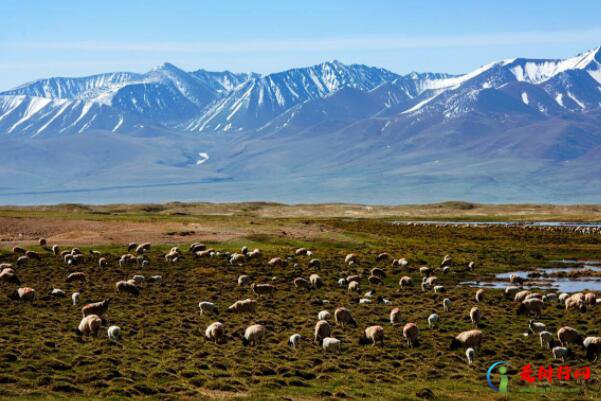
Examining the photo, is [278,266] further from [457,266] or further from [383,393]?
[383,393]

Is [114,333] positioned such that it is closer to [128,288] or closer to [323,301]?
[128,288]

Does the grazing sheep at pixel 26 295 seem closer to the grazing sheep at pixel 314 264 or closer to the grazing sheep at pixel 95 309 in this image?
the grazing sheep at pixel 95 309

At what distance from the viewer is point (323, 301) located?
37406 millimetres

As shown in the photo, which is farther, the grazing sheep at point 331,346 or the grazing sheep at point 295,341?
the grazing sheep at point 295,341

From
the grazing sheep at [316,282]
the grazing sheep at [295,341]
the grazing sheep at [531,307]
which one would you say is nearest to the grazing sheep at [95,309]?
the grazing sheep at [295,341]

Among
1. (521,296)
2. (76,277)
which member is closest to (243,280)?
(76,277)

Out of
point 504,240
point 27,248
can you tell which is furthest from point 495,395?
point 504,240

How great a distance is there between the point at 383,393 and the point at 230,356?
6105 millimetres

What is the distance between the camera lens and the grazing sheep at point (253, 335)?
27.4m

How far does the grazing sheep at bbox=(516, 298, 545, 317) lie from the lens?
34.6 m

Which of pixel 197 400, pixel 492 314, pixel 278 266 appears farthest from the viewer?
pixel 278 266

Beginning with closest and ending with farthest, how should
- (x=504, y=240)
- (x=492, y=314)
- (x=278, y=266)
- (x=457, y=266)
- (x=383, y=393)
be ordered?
1. (x=383, y=393)
2. (x=492, y=314)
3. (x=278, y=266)
4. (x=457, y=266)
5. (x=504, y=240)

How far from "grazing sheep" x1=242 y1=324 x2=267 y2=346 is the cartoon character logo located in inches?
329

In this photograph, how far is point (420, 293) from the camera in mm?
42031
